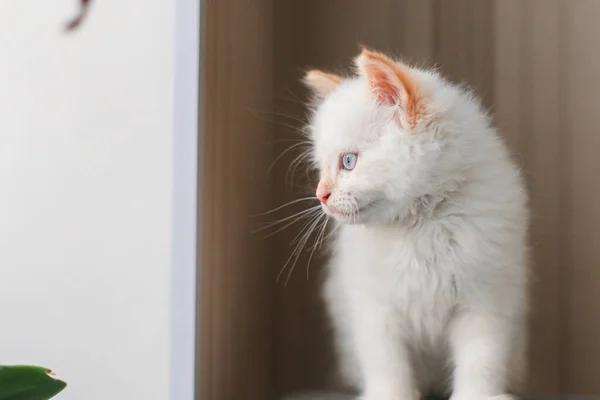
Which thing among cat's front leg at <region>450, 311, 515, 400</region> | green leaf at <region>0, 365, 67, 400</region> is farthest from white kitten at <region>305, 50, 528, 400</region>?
green leaf at <region>0, 365, 67, 400</region>

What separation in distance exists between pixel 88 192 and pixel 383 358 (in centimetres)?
49

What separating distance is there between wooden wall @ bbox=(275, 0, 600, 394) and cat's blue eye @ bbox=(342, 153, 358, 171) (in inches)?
17.1

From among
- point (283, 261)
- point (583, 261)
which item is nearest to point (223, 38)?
point (283, 261)

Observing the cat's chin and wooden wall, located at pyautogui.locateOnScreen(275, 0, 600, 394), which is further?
wooden wall, located at pyautogui.locateOnScreen(275, 0, 600, 394)

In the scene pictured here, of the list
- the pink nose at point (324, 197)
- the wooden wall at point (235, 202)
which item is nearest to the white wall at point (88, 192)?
the wooden wall at point (235, 202)

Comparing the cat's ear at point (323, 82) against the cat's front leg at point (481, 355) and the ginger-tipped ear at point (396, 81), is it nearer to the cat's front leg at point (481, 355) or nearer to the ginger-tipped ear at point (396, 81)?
the ginger-tipped ear at point (396, 81)

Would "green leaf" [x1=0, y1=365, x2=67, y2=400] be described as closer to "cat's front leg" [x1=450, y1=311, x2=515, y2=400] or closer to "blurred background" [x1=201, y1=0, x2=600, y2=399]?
"blurred background" [x1=201, y1=0, x2=600, y2=399]

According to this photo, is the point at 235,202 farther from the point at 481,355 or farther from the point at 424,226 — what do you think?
the point at 481,355

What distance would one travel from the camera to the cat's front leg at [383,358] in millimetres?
913

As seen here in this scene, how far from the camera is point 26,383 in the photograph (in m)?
0.59

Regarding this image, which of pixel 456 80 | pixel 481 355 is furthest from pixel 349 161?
pixel 456 80

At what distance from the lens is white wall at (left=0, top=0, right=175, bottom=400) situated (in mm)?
896

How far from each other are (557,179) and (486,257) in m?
0.39

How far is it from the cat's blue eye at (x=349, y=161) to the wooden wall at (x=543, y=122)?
1.43ft
